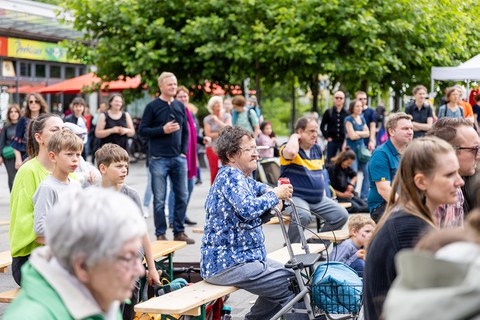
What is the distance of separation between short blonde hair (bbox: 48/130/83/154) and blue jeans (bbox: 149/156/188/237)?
4489mm

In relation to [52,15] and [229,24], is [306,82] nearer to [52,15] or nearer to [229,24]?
[229,24]

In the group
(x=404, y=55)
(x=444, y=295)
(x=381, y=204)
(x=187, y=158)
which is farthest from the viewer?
(x=404, y=55)

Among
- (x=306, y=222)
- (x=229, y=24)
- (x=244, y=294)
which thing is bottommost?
(x=244, y=294)

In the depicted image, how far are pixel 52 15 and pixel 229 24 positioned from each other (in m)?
11.8

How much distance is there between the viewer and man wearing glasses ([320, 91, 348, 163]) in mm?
15305

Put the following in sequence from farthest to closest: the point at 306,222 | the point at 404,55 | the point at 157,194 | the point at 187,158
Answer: the point at 404,55 → the point at 187,158 → the point at 157,194 → the point at 306,222

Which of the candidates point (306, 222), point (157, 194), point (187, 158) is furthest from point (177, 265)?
point (187, 158)

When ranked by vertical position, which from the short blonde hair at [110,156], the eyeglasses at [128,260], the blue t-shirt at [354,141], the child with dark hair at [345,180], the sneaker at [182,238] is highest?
the eyeglasses at [128,260]

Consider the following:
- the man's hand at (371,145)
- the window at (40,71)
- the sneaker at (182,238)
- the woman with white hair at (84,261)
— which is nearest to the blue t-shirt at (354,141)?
the man's hand at (371,145)

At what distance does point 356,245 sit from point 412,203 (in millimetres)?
3678

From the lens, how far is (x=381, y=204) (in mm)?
7000

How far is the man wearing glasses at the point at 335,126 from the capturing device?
15305 mm

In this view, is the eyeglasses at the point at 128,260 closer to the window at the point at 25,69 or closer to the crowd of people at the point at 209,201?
the crowd of people at the point at 209,201

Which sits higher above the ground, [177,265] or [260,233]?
[260,233]
